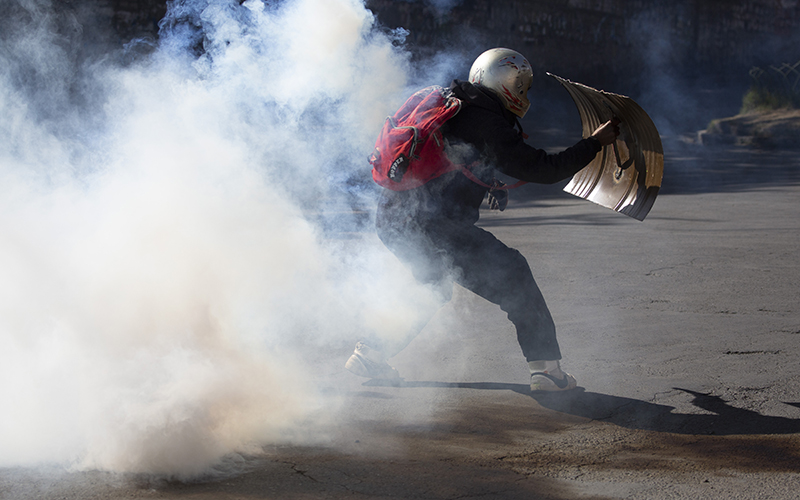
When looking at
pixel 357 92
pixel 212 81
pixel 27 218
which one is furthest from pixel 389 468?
pixel 357 92

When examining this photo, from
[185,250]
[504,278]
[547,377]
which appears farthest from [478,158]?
[185,250]

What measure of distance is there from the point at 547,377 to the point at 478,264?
0.60 meters

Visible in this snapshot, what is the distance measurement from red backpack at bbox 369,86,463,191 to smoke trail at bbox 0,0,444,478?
0.64 metres

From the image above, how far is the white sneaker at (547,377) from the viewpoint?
3801mm

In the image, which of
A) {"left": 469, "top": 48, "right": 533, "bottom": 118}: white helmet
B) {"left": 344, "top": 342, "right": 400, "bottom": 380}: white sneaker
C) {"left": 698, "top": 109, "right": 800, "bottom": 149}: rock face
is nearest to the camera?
{"left": 469, "top": 48, "right": 533, "bottom": 118}: white helmet

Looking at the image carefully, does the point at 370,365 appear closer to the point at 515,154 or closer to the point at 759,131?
the point at 515,154

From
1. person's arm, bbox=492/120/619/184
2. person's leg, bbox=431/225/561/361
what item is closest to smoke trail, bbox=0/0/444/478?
person's leg, bbox=431/225/561/361

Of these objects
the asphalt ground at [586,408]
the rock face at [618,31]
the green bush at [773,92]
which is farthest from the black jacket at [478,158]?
the green bush at [773,92]

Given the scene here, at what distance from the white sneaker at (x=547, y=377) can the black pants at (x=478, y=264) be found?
0.03 meters

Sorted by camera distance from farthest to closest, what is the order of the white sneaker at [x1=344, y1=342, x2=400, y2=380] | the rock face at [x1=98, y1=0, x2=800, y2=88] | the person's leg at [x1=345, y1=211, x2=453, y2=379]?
the rock face at [x1=98, y1=0, x2=800, y2=88]
the white sneaker at [x1=344, y1=342, x2=400, y2=380]
the person's leg at [x1=345, y1=211, x2=453, y2=379]

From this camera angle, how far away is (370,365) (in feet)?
13.3

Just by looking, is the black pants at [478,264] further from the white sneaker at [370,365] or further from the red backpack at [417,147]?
the white sneaker at [370,365]

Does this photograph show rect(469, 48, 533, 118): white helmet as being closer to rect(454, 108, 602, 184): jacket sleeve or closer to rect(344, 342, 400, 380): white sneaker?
rect(454, 108, 602, 184): jacket sleeve

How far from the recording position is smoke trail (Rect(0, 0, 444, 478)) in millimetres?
3078
